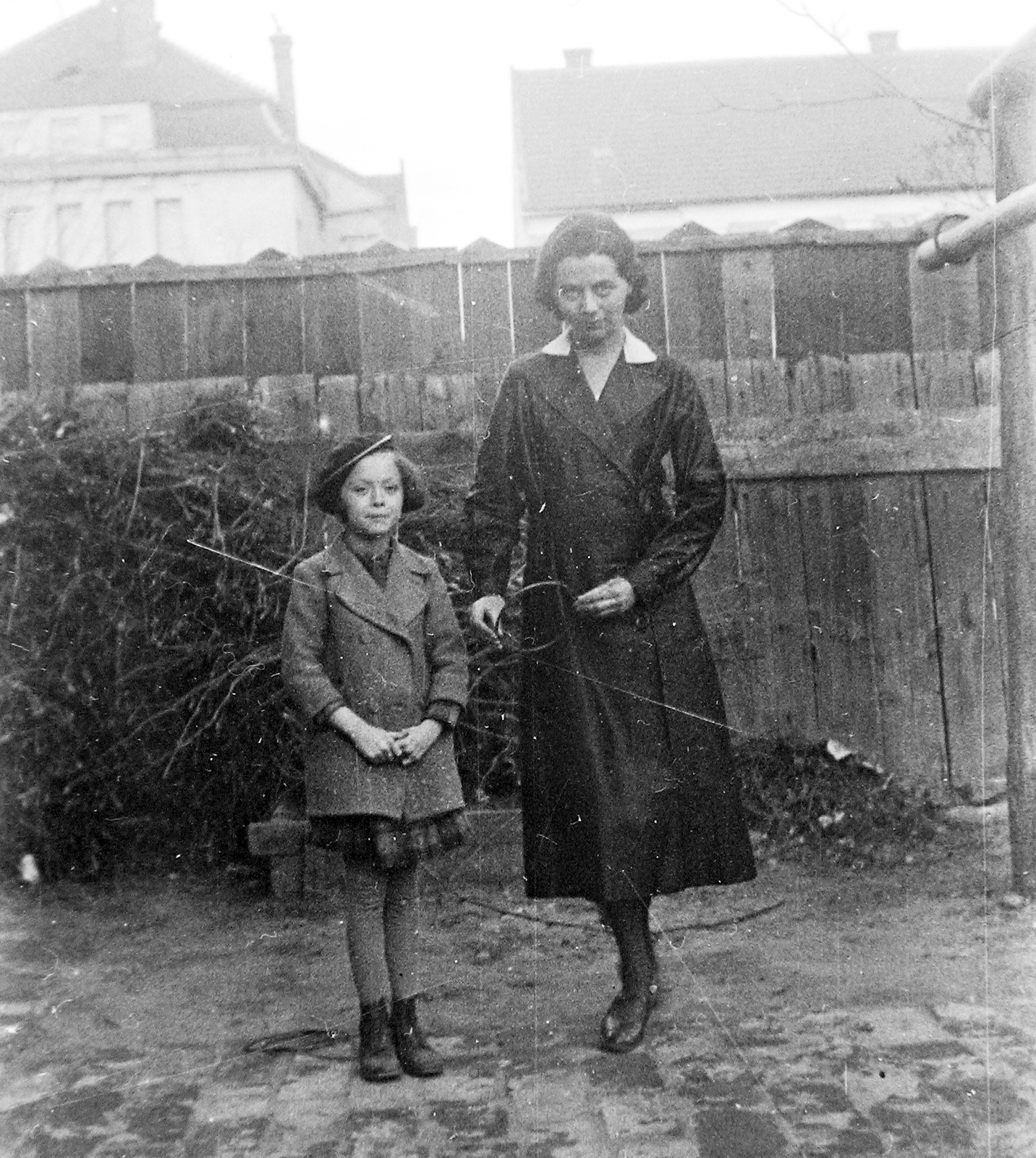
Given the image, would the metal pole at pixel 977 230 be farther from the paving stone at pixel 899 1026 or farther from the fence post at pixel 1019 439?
the paving stone at pixel 899 1026

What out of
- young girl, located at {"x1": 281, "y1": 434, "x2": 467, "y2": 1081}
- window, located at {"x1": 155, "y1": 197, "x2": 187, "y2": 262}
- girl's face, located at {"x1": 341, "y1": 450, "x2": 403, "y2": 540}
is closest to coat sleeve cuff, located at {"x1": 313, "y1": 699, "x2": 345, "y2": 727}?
young girl, located at {"x1": 281, "y1": 434, "x2": 467, "y2": 1081}

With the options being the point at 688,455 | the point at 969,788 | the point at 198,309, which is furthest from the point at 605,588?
the point at 198,309

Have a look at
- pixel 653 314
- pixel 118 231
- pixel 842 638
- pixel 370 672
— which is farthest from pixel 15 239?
pixel 842 638

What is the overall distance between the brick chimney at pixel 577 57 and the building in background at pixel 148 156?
2.05 feet

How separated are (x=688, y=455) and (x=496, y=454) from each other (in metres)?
0.50

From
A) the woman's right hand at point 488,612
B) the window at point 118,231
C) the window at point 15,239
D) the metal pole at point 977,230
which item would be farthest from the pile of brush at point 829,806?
the window at point 118,231

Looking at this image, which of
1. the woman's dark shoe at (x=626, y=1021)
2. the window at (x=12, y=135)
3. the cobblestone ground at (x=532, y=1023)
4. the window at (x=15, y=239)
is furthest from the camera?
the window at (x=15, y=239)

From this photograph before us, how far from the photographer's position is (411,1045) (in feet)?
8.80

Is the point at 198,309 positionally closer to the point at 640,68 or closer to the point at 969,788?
the point at 640,68

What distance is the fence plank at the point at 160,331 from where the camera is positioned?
4.66 m

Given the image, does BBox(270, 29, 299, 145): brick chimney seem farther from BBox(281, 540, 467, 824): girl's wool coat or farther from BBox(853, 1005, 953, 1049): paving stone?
BBox(853, 1005, 953, 1049): paving stone

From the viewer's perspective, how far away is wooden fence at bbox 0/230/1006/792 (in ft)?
14.4

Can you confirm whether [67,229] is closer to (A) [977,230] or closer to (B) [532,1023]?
(A) [977,230]

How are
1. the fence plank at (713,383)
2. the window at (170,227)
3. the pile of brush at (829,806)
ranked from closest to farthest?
1. the pile of brush at (829,806)
2. the fence plank at (713,383)
3. the window at (170,227)
